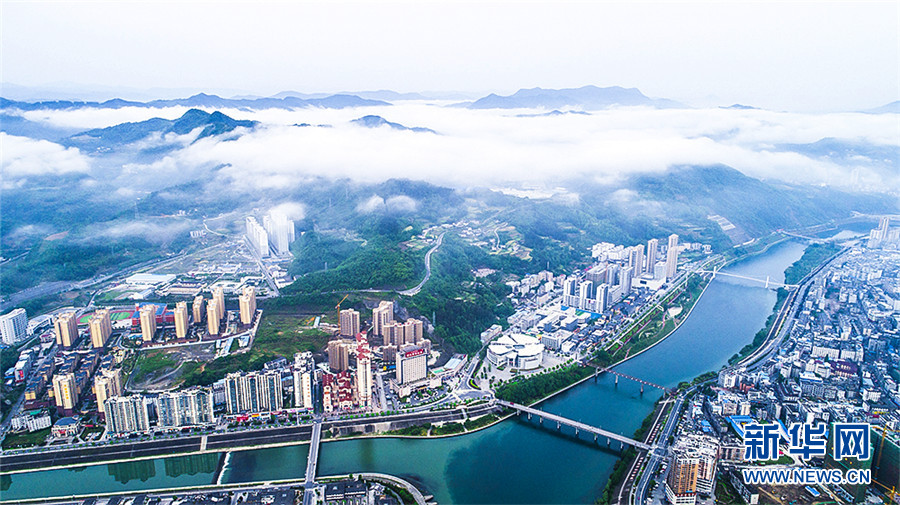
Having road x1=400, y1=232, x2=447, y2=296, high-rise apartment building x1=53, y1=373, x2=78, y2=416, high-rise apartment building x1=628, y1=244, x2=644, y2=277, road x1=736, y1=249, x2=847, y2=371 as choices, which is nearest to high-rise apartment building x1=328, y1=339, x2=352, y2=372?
road x1=400, y1=232, x2=447, y2=296

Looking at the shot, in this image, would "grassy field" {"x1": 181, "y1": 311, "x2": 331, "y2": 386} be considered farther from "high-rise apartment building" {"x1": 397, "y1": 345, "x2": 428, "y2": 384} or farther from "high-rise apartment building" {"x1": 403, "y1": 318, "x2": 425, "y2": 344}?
"high-rise apartment building" {"x1": 397, "y1": 345, "x2": 428, "y2": 384}

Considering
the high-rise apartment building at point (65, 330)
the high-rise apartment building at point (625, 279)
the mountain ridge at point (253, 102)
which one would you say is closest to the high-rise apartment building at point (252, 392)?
the high-rise apartment building at point (65, 330)

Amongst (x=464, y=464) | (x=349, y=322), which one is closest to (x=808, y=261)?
(x=349, y=322)

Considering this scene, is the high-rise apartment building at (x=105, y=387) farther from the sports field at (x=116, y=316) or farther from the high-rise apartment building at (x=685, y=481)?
the high-rise apartment building at (x=685, y=481)

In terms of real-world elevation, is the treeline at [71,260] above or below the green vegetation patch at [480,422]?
above

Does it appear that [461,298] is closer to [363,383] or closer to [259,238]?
[363,383]
